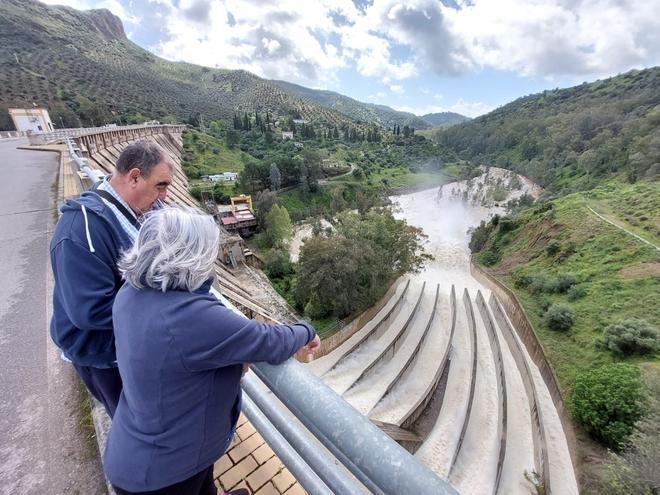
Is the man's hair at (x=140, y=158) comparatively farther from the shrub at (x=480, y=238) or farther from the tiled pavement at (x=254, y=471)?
the shrub at (x=480, y=238)

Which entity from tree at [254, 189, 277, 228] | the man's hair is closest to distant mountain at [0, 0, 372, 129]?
tree at [254, 189, 277, 228]

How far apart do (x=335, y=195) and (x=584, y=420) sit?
3991 cm

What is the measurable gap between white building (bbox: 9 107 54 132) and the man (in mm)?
46235

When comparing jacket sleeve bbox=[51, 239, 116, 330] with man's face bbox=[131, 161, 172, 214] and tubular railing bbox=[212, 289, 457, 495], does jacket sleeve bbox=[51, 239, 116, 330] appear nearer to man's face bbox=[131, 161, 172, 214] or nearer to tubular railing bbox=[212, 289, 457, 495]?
man's face bbox=[131, 161, 172, 214]

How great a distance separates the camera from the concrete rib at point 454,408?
38.0 ft

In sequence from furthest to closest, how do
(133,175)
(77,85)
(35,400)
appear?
(77,85)
(35,400)
(133,175)

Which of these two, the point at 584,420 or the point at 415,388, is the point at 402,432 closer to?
the point at 415,388

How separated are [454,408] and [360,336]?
19.9 ft

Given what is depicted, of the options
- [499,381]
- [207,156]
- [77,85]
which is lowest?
[499,381]

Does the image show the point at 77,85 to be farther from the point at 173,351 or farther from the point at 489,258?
the point at 173,351

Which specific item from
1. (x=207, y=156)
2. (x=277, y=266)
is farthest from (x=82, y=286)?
(x=207, y=156)

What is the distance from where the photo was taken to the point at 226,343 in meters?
1.35

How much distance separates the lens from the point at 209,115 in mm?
88625

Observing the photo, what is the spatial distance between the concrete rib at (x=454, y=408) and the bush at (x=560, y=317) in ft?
12.8
